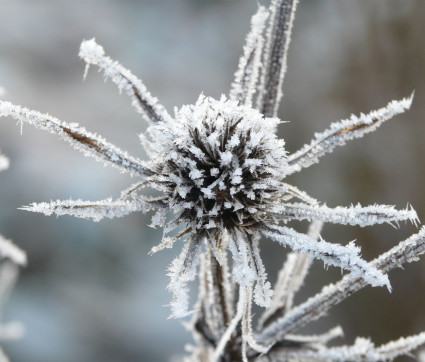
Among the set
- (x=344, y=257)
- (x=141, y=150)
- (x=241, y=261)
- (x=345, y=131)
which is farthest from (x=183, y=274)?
(x=141, y=150)

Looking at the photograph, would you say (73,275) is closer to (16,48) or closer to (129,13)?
(16,48)

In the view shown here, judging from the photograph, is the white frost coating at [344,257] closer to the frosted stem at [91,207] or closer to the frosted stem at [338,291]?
the frosted stem at [338,291]

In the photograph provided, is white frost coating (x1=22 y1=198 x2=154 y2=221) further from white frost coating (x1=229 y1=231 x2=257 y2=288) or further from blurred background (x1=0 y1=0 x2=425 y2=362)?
blurred background (x1=0 y1=0 x2=425 y2=362)

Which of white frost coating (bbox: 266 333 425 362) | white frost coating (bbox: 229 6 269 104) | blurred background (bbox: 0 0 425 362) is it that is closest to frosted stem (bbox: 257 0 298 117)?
white frost coating (bbox: 229 6 269 104)

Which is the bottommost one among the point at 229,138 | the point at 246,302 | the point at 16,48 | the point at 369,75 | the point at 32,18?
the point at 246,302

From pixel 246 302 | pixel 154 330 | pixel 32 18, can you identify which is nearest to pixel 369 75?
pixel 154 330

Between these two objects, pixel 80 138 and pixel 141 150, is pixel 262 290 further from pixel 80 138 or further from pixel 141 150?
pixel 141 150
